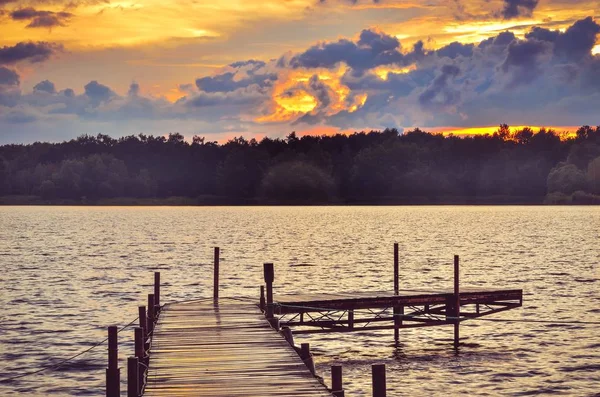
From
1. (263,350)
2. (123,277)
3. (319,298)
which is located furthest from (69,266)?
(263,350)

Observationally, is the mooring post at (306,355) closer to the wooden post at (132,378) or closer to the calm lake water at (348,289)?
the wooden post at (132,378)

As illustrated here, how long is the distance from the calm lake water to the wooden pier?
1936mm

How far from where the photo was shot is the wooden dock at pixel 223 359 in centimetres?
1734

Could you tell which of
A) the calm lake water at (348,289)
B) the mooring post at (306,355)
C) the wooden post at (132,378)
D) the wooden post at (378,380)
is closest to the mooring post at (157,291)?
the calm lake water at (348,289)

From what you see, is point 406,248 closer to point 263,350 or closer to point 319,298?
point 319,298

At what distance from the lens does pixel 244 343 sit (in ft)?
73.9

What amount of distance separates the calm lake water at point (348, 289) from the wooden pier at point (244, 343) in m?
1.94

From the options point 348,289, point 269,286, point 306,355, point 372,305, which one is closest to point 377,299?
point 372,305

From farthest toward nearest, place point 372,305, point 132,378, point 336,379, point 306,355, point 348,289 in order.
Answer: point 348,289
point 372,305
point 306,355
point 132,378
point 336,379

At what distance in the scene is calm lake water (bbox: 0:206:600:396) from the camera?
2938cm

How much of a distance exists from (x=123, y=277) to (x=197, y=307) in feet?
120

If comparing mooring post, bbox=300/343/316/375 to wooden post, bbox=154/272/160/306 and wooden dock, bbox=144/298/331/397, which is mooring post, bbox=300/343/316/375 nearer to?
wooden dock, bbox=144/298/331/397

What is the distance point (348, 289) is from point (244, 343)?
109ft

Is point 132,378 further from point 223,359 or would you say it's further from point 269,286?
point 269,286
